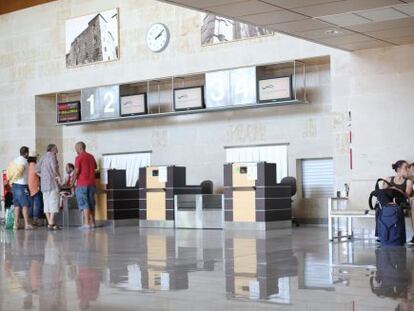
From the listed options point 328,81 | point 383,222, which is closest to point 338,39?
point 383,222

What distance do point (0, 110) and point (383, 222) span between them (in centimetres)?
1626

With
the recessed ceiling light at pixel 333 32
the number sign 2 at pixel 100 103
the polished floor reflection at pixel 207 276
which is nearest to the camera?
the polished floor reflection at pixel 207 276

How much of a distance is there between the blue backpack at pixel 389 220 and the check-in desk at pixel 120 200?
898 centimetres

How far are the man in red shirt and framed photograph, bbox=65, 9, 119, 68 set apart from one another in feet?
15.4

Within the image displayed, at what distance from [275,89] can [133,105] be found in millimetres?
4662

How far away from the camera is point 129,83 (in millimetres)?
19984

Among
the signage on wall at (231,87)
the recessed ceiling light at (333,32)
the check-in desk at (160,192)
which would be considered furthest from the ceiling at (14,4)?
the recessed ceiling light at (333,32)

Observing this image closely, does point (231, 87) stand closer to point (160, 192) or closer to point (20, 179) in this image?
point (160, 192)

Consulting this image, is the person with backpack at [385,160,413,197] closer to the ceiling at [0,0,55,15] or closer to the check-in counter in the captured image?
the check-in counter

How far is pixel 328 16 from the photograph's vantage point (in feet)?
32.2

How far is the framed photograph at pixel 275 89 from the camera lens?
16359 mm

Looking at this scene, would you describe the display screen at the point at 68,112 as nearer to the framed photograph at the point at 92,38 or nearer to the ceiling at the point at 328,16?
the framed photograph at the point at 92,38

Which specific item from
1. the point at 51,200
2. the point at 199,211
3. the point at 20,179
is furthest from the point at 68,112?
the point at 199,211

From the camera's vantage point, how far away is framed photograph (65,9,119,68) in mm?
20312
